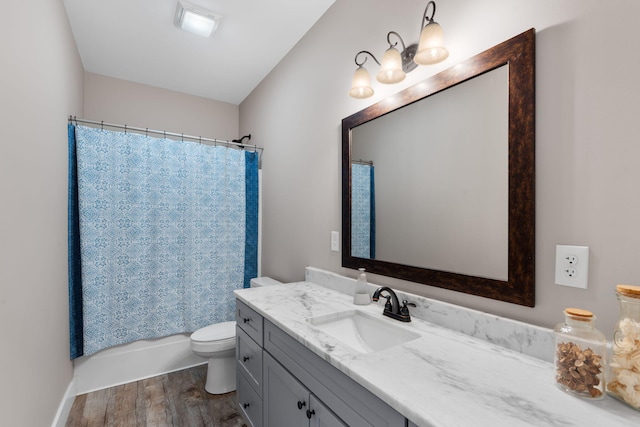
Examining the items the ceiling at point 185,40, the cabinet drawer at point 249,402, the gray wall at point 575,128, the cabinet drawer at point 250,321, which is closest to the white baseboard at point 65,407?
the cabinet drawer at point 249,402

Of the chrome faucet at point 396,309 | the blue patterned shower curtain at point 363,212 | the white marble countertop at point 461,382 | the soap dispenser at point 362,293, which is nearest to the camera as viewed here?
the white marble countertop at point 461,382

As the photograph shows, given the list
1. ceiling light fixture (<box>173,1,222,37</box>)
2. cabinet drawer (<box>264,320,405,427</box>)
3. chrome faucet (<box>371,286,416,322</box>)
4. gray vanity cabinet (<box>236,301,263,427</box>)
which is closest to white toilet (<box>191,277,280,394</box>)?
gray vanity cabinet (<box>236,301,263,427</box>)

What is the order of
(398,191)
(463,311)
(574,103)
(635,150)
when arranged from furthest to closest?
(398,191) → (463,311) → (574,103) → (635,150)

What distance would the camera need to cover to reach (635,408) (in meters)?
0.67

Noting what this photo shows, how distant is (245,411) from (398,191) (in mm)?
1503

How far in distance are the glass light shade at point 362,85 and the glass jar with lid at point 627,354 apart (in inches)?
48.8

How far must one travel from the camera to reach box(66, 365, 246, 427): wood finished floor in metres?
1.86

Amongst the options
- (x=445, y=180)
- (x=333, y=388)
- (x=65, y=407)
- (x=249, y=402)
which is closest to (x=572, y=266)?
(x=445, y=180)

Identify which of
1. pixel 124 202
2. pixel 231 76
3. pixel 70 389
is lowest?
pixel 70 389

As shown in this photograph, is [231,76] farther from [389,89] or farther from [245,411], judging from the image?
[245,411]

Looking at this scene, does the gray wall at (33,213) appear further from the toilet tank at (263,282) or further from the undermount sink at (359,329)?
the toilet tank at (263,282)

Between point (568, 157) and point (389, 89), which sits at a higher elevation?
point (389, 89)

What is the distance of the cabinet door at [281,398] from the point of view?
1135mm

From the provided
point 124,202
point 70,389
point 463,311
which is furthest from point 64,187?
point 463,311
